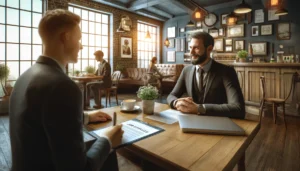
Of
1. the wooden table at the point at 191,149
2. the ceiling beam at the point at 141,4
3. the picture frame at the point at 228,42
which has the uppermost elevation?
the ceiling beam at the point at 141,4

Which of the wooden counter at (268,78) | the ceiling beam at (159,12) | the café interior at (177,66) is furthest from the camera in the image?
the ceiling beam at (159,12)

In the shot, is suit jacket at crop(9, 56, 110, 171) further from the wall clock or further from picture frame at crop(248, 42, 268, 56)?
the wall clock

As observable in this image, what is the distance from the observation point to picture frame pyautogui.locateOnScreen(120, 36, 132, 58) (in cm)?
786

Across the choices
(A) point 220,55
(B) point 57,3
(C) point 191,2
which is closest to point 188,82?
(B) point 57,3

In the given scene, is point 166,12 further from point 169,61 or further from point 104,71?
point 104,71

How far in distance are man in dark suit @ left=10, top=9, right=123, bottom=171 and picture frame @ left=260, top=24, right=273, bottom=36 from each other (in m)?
7.70

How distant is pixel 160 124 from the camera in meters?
1.21

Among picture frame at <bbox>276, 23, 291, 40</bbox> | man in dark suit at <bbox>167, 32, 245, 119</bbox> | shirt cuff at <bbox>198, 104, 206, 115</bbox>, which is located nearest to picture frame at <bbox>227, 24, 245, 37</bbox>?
picture frame at <bbox>276, 23, 291, 40</bbox>

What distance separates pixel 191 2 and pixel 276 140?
19.0 ft

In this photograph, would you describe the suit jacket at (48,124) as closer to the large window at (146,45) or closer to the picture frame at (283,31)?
the picture frame at (283,31)

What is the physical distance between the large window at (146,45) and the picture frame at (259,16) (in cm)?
441

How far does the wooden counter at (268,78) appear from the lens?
3.98 m

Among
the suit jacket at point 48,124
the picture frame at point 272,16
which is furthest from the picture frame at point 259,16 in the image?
the suit jacket at point 48,124

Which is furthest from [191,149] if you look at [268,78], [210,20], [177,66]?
[210,20]
